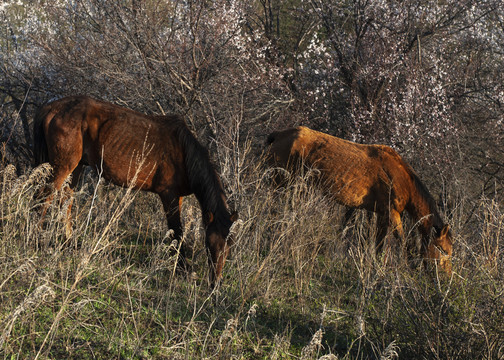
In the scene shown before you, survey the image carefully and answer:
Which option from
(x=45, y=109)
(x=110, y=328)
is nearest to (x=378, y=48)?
(x=45, y=109)

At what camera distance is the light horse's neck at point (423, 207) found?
284 inches

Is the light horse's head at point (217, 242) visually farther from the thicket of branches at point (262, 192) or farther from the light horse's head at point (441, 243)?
the light horse's head at point (441, 243)

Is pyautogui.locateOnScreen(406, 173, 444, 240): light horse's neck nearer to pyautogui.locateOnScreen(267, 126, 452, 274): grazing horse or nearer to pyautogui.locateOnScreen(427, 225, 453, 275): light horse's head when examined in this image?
pyautogui.locateOnScreen(267, 126, 452, 274): grazing horse

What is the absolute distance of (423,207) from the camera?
7426 millimetres

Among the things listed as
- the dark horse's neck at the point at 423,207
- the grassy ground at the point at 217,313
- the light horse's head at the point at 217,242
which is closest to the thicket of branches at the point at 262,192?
the grassy ground at the point at 217,313

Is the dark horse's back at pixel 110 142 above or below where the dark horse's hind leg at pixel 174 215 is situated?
above

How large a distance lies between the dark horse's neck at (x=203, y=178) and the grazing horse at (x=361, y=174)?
185cm

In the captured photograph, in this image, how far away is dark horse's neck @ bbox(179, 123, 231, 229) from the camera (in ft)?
18.5

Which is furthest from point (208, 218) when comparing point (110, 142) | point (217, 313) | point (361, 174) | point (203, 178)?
point (361, 174)

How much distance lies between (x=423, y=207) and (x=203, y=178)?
10.4 ft

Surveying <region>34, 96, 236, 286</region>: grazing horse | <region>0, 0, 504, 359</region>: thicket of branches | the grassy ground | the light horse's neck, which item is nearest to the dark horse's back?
<region>34, 96, 236, 286</region>: grazing horse

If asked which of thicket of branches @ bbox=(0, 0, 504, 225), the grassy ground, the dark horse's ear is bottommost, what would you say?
the grassy ground

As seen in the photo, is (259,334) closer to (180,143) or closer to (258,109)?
(180,143)

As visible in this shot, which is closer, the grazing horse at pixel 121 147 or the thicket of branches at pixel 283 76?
the grazing horse at pixel 121 147
